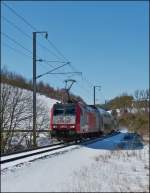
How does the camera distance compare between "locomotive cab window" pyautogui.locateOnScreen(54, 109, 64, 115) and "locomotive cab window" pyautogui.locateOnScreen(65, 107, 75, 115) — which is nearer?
"locomotive cab window" pyautogui.locateOnScreen(65, 107, 75, 115)

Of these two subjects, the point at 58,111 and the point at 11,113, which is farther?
the point at 11,113

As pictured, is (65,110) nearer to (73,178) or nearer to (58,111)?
(58,111)

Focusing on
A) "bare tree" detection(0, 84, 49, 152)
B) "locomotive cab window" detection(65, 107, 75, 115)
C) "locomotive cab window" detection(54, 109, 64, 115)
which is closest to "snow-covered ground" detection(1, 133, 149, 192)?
"bare tree" detection(0, 84, 49, 152)

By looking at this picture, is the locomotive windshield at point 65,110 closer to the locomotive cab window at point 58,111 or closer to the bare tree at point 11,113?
the locomotive cab window at point 58,111

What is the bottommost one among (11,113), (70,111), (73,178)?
(73,178)

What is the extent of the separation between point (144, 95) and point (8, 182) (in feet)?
86.0

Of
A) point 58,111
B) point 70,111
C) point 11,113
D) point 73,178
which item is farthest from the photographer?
point 11,113

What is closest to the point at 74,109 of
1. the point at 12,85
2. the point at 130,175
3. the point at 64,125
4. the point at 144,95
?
the point at 64,125

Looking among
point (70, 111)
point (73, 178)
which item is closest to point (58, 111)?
point (70, 111)

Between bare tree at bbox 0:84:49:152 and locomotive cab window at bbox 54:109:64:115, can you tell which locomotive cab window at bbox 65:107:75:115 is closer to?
locomotive cab window at bbox 54:109:64:115

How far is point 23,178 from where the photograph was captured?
43.7 feet

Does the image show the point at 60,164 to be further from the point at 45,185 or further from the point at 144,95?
the point at 144,95

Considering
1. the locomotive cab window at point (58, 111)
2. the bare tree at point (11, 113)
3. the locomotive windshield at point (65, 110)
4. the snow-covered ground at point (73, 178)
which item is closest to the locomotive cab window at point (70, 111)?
the locomotive windshield at point (65, 110)

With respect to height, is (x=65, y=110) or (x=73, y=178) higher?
(x=65, y=110)
